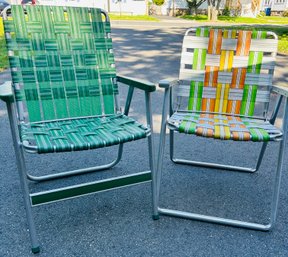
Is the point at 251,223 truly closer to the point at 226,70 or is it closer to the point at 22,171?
the point at 226,70

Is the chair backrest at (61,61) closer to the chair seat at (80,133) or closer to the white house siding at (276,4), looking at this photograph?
the chair seat at (80,133)

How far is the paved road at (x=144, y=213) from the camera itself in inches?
58.9

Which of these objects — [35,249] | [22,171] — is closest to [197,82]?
[22,171]

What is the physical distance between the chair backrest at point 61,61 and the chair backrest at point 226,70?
538 mm

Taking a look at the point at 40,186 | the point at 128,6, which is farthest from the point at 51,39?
the point at 128,6

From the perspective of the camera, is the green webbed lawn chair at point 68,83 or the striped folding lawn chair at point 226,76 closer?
the green webbed lawn chair at point 68,83

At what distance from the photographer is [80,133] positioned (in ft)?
5.24

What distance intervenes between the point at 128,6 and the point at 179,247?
23.7 m

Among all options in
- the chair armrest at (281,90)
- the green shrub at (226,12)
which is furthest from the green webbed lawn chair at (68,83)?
the green shrub at (226,12)

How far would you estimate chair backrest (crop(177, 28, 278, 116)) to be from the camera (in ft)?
6.32

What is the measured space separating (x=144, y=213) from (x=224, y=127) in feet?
2.25

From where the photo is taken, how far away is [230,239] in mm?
1558

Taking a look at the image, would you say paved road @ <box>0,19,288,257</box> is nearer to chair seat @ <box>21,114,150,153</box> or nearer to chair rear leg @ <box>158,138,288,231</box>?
chair rear leg @ <box>158,138,288,231</box>

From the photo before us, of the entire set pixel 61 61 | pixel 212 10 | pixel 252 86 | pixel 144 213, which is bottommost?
pixel 144 213
